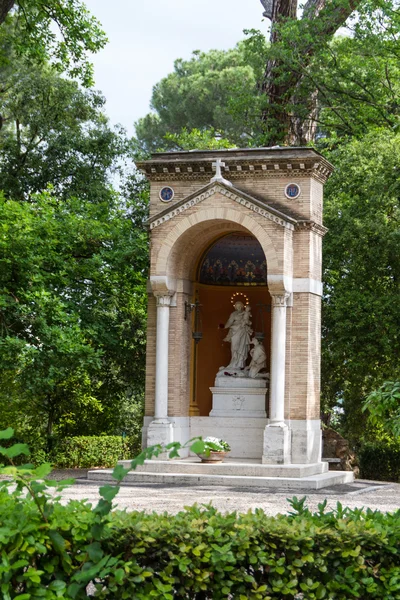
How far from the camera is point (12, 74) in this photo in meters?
31.0

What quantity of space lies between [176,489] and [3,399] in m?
7.82

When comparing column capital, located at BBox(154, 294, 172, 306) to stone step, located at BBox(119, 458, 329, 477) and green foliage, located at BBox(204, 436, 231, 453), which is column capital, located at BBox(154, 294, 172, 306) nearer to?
green foliage, located at BBox(204, 436, 231, 453)

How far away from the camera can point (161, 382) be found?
20.0 meters

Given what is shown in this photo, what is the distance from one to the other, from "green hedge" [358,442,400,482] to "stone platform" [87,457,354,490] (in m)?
6.86

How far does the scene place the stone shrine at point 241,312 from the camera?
63.1 feet

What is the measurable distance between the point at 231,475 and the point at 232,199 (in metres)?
5.72

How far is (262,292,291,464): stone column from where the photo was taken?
18.9m

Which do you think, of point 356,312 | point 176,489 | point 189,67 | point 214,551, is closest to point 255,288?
point 356,312

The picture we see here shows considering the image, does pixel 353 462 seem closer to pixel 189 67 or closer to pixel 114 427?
pixel 114 427

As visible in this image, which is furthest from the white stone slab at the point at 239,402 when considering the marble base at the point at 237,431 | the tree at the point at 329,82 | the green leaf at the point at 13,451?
the green leaf at the point at 13,451

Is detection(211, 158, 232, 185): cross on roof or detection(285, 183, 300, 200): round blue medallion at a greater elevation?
detection(211, 158, 232, 185): cross on roof

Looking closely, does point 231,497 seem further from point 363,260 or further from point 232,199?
point 363,260

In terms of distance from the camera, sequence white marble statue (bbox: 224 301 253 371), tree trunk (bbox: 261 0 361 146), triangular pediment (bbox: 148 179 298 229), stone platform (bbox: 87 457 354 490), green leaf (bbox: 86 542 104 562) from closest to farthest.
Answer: green leaf (bbox: 86 542 104 562), stone platform (bbox: 87 457 354 490), triangular pediment (bbox: 148 179 298 229), white marble statue (bbox: 224 301 253 371), tree trunk (bbox: 261 0 361 146)

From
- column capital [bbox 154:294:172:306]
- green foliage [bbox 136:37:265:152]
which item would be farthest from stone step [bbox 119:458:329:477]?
green foliage [bbox 136:37:265:152]
